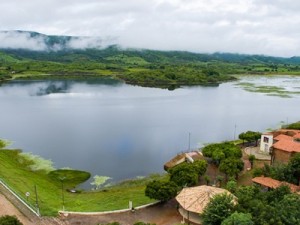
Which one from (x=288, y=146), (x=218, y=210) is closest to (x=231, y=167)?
(x=288, y=146)

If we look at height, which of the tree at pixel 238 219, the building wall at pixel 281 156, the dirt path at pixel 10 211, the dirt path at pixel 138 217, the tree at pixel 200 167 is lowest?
the dirt path at pixel 138 217

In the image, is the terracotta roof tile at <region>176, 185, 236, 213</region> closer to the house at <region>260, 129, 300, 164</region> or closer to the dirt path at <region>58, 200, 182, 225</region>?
the dirt path at <region>58, 200, 182, 225</region>

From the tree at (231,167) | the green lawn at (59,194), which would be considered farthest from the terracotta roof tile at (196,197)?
the tree at (231,167)

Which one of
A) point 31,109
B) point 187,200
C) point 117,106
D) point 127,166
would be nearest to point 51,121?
point 31,109

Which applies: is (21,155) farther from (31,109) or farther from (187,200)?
(31,109)

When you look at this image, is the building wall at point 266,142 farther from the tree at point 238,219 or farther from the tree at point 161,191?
the tree at point 238,219
